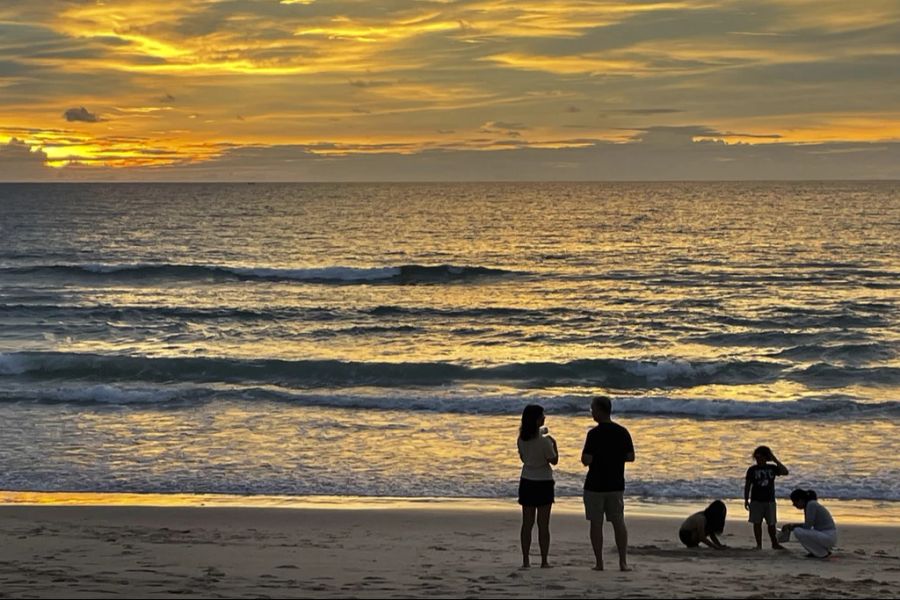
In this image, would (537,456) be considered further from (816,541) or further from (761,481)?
(816,541)

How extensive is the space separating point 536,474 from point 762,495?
3.22 metres

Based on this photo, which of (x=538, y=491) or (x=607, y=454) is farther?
(x=538, y=491)

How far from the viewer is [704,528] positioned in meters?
11.6

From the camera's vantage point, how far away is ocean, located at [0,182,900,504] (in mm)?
16469

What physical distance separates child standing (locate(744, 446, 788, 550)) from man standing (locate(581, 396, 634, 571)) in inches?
97.7

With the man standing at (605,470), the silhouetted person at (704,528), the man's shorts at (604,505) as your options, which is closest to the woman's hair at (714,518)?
the silhouetted person at (704,528)

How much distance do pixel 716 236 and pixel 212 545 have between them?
6231 centimetres

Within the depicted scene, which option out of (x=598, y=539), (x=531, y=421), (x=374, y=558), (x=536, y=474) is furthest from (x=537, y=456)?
(x=374, y=558)

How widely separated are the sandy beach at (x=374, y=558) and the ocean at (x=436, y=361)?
1.98 m

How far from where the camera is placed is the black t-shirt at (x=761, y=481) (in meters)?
11.6

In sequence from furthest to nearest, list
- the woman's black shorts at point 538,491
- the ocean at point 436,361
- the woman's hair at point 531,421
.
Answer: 1. the ocean at point 436,361
2. the woman's black shorts at point 538,491
3. the woman's hair at point 531,421

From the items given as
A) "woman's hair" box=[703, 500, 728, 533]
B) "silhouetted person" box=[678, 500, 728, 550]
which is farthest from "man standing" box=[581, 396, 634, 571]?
"woman's hair" box=[703, 500, 728, 533]

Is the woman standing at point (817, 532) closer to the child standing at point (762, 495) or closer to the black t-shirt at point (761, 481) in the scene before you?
the child standing at point (762, 495)

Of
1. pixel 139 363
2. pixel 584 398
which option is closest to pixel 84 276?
pixel 139 363
